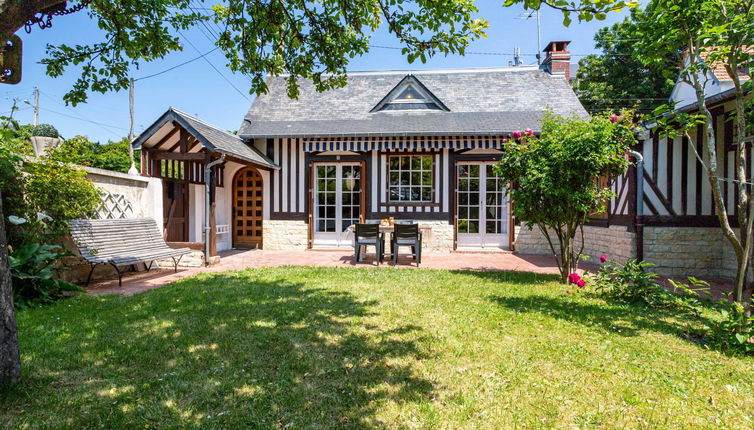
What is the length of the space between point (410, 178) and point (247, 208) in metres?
5.38

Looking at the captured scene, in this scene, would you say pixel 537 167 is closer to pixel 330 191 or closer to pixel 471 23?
pixel 471 23

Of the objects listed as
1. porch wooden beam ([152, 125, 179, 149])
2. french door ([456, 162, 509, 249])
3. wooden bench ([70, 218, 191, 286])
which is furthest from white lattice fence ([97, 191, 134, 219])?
french door ([456, 162, 509, 249])

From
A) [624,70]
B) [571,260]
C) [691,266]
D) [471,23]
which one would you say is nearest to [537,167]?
[571,260]

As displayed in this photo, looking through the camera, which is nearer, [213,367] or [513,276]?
[213,367]

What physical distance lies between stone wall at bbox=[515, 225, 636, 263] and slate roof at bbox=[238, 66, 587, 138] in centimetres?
310

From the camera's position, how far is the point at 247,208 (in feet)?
39.6

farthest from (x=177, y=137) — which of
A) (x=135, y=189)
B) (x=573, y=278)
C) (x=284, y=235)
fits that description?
(x=573, y=278)

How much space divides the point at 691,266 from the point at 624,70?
1887 cm

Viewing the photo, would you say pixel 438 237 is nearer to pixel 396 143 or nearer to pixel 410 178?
pixel 410 178

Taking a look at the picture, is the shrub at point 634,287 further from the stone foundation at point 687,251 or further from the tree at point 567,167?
the stone foundation at point 687,251

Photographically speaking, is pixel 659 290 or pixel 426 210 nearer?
pixel 659 290

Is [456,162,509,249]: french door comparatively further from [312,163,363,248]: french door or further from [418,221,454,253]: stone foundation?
[312,163,363,248]: french door

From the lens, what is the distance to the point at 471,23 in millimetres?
4246

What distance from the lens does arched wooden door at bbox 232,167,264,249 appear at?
39.5 feet
